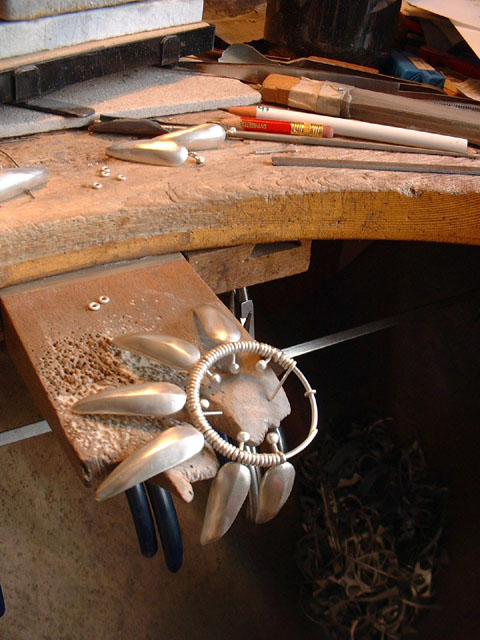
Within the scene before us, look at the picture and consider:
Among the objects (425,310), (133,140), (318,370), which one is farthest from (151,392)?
(318,370)

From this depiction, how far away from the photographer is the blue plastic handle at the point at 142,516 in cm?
65

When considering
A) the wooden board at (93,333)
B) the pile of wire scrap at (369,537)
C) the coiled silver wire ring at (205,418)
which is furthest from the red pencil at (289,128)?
the pile of wire scrap at (369,537)

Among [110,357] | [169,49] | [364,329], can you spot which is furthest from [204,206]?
[364,329]

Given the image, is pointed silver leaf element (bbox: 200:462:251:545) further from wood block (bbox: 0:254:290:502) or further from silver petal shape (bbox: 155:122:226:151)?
silver petal shape (bbox: 155:122:226:151)

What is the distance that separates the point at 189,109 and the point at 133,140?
0.12 meters

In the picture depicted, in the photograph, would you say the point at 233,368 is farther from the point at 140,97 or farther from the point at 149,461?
the point at 140,97

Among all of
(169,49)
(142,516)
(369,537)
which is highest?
(169,49)

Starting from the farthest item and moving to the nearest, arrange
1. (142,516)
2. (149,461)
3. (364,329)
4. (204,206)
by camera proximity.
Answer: (364,329), (142,516), (204,206), (149,461)

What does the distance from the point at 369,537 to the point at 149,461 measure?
894 millimetres

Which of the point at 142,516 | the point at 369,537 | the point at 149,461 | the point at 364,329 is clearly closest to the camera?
the point at 149,461

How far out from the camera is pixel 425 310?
3.28 ft

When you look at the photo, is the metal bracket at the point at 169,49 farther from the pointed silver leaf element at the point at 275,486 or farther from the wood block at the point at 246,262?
the pointed silver leaf element at the point at 275,486

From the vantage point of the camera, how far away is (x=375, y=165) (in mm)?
659

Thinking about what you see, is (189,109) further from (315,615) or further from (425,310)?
(315,615)
